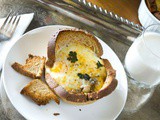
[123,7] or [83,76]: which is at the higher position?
[83,76]

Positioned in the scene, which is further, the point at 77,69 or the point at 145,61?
the point at 145,61

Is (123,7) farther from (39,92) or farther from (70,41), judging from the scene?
(39,92)

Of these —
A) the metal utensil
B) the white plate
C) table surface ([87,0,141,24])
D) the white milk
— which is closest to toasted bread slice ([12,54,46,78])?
the white plate

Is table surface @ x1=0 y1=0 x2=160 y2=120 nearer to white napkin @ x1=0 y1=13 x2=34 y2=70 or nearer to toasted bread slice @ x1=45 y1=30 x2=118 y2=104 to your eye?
white napkin @ x1=0 y1=13 x2=34 y2=70

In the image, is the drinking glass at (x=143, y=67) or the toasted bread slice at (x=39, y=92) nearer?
the toasted bread slice at (x=39, y=92)

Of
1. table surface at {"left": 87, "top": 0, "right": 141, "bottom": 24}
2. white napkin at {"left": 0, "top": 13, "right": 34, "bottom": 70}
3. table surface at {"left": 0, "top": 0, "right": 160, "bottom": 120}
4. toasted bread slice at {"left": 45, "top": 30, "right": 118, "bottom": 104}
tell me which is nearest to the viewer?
toasted bread slice at {"left": 45, "top": 30, "right": 118, "bottom": 104}

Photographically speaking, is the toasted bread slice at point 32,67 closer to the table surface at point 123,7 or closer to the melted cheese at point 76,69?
the melted cheese at point 76,69

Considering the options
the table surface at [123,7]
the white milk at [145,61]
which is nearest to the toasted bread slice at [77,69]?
the white milk at [145,61]

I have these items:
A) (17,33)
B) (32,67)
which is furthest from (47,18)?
(32,67)
